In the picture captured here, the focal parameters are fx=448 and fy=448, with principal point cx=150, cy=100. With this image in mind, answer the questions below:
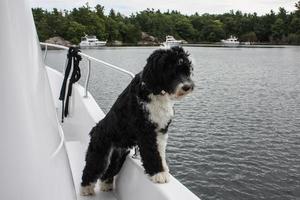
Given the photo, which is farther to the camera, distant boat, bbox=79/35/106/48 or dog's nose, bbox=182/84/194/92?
distant boat, bbox=79/35/106/48

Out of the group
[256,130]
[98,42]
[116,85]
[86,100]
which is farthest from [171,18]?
[86,100]

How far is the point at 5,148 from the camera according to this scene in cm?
154

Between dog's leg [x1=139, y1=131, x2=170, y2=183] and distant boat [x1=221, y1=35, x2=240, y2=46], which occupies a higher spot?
dog's leg [x1=139, y1=131, x2=170, y2=183]

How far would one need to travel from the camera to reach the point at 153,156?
273 cm

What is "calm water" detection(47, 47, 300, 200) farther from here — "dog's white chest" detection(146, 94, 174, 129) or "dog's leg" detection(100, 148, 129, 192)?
"dog's white chest" detection(146, 94, 174, 129)

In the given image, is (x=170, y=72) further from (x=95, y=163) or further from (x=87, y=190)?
(x=87, y=190)

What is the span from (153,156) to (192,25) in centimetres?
8793

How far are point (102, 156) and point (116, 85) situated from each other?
18.6 metres

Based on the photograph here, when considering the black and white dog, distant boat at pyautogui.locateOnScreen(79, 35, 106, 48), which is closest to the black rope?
the black and white dog

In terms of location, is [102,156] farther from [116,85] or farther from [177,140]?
[116,85]

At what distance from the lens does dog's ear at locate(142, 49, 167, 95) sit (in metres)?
2.61

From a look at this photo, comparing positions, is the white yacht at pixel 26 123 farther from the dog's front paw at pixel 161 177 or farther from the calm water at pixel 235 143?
the calm water at pixel 235 143

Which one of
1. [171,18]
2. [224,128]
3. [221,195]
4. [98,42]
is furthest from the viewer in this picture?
[171,18]

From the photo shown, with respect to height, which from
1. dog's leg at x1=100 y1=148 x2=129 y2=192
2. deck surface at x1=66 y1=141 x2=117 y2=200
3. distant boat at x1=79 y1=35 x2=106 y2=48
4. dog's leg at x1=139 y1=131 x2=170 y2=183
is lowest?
distant boat at x1=79 y1=35 x2=106 y2=48
